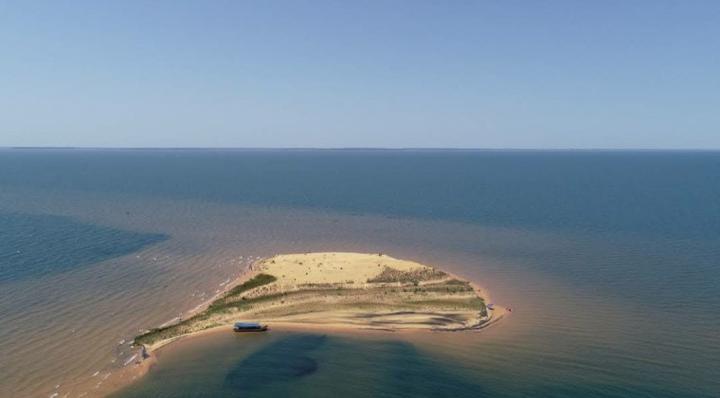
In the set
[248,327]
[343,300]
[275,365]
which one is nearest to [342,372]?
[275,365]

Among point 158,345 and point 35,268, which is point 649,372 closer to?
point 158,345

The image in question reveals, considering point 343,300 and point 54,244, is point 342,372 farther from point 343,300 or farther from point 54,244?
point 54,244

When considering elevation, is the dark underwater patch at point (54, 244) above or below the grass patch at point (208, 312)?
above

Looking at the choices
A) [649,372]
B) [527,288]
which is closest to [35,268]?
[527,288]

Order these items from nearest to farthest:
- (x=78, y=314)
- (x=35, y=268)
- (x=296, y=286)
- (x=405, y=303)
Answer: (x=78, y=314) < (x=405, y=303) < (x=296, y=286) < (x=35, y=268)

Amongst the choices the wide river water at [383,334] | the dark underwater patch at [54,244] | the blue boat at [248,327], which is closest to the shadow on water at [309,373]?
the wide river water at [383,334]

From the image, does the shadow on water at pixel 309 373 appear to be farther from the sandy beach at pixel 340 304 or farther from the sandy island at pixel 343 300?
the sandy island at pixel 343 300
